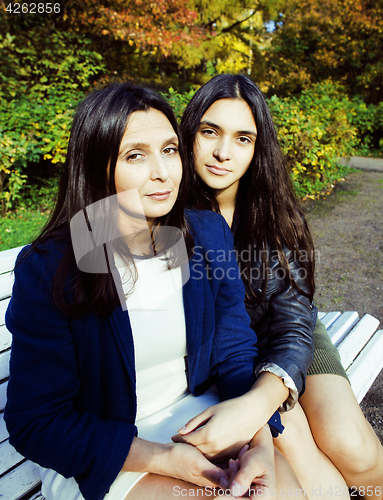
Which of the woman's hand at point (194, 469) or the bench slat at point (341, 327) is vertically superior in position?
the woman's hand at point (194, 469)

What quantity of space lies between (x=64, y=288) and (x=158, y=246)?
0.45 meters

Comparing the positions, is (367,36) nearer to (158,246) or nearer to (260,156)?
(260,156)

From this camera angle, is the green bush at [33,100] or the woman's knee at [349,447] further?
the green bush at [33,100]

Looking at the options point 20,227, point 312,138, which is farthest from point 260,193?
point 312,138

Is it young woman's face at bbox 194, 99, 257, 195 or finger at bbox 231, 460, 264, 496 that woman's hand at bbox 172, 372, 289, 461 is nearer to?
finger at bbox 231, 460, 264, 496

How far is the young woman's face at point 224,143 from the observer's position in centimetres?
201

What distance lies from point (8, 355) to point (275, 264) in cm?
135

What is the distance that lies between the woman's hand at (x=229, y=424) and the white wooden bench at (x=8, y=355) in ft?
2.47

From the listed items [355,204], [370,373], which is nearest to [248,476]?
[370,373]

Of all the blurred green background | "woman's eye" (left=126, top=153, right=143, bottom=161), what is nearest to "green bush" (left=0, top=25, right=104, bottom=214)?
the blurred green background

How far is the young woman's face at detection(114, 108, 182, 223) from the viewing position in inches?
52.9

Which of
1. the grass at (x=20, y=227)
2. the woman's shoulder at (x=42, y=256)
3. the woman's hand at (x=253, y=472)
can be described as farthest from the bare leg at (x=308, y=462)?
the grass at (x=20, y=227)

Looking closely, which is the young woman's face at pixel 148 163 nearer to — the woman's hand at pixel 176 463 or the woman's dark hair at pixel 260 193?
the woman's dark hair at pixel 260 193

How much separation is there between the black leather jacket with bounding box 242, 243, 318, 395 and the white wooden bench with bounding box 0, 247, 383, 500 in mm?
553
